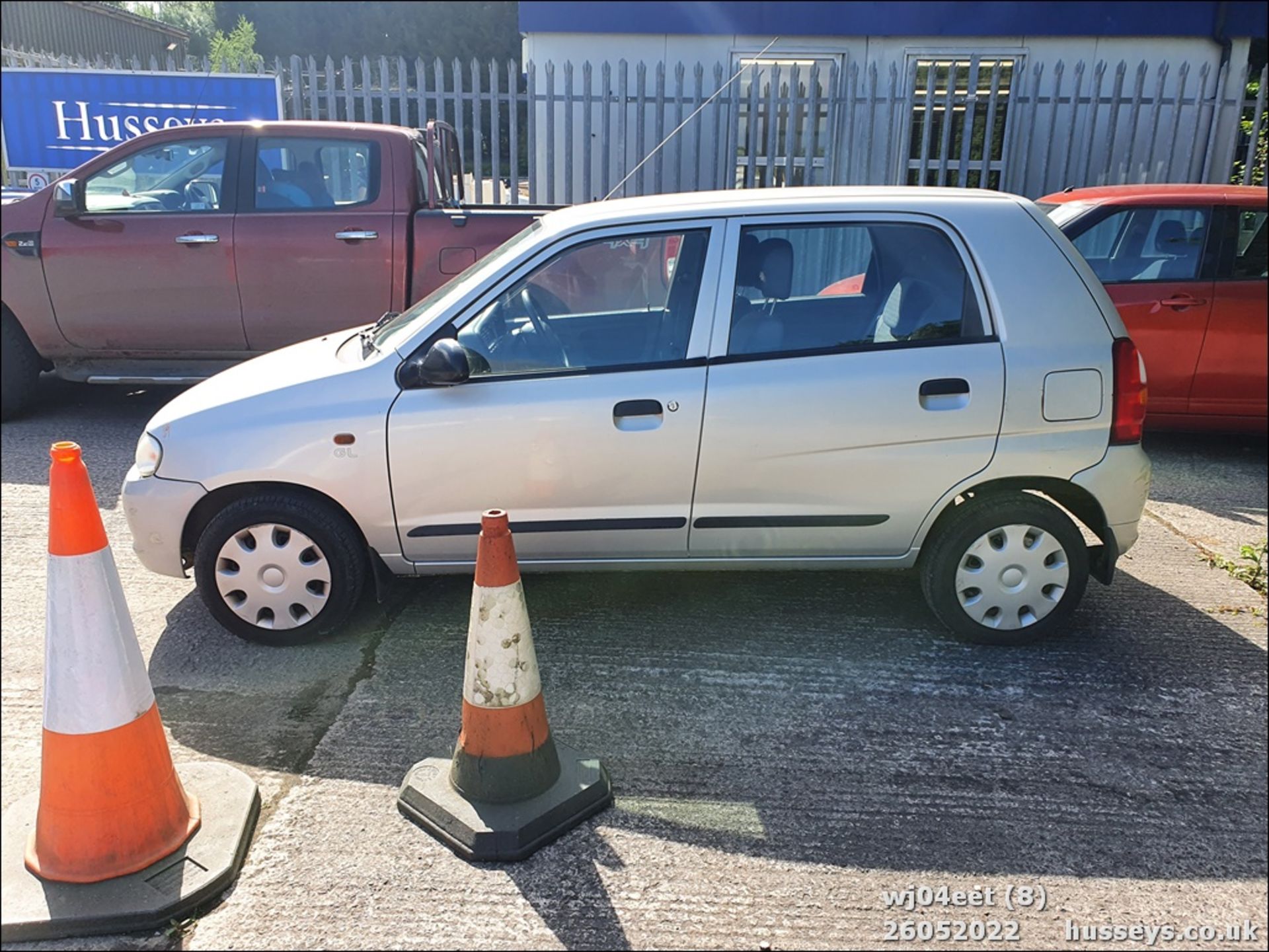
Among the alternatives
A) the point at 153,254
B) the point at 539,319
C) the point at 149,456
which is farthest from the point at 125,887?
the point at 153,254

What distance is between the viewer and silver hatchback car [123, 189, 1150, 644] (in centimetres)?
368

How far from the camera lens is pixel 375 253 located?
6.46 meters

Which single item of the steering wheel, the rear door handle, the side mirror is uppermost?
the side mirror

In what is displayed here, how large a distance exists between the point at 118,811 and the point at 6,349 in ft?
17.1

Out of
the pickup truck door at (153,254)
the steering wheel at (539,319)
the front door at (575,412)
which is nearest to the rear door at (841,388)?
the front door at (575,412)

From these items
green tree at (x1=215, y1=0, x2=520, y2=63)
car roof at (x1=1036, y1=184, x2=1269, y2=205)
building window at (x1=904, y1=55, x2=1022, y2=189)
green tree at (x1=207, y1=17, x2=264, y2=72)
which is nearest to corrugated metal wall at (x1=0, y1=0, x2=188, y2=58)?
green tree at (x1=207, y1=17, x2=264, y2=72)

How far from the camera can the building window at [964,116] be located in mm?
10844

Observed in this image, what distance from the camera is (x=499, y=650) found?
2850 millimetres

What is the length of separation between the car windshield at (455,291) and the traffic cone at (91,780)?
5.10 feet

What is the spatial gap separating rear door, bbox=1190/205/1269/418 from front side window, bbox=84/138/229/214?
6.32 metres

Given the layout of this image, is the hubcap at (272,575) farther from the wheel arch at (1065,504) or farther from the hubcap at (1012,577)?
the hubcap at (1012,577)

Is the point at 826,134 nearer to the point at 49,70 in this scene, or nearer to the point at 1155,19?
the point at 1155,19

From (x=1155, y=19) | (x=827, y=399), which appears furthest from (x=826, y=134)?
(x=827, y=399)

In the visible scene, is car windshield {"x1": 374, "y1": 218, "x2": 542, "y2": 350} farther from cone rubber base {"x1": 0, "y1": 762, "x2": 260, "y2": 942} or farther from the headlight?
cone rubber base {"x1": 0, "y1": 762, "x2": 260, "y2": 942}
